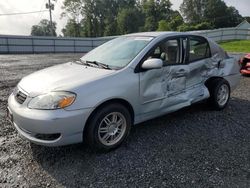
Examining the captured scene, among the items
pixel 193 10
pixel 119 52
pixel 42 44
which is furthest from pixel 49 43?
pixel 193 10

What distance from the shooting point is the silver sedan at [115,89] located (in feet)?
11.1

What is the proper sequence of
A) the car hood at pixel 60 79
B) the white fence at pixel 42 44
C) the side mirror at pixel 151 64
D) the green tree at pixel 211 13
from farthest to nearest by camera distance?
the green tree at pixel 211 13, the white fence at pixel 42 44, the side mirror at pixel 151 64, the car hood at pixel 60 79

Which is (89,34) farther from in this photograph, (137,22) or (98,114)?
(98,114)

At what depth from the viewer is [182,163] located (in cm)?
353

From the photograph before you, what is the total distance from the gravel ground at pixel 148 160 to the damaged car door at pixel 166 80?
451mm

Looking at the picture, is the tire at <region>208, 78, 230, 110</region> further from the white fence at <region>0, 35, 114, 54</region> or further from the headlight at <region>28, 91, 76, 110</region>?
the white fence at <region>0, 35, 114, 54</region>

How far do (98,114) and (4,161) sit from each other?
1.37m

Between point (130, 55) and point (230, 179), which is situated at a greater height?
point (130, 55)

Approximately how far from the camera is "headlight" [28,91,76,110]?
3.35m

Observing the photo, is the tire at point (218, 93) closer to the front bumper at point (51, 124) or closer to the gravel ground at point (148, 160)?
the gravel ground at point (148, 160)

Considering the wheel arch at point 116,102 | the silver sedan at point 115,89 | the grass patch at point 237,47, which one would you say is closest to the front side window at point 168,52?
the silver sedan at point 115,89

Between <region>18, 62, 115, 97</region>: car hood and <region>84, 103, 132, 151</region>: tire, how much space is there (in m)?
0.47

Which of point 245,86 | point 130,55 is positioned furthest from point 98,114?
point 245,86

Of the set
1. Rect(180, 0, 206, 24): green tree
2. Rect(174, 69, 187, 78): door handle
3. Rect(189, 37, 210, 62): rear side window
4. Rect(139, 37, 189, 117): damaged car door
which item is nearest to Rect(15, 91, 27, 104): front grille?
Rect(139, 37, 189, 117): damaged car door
